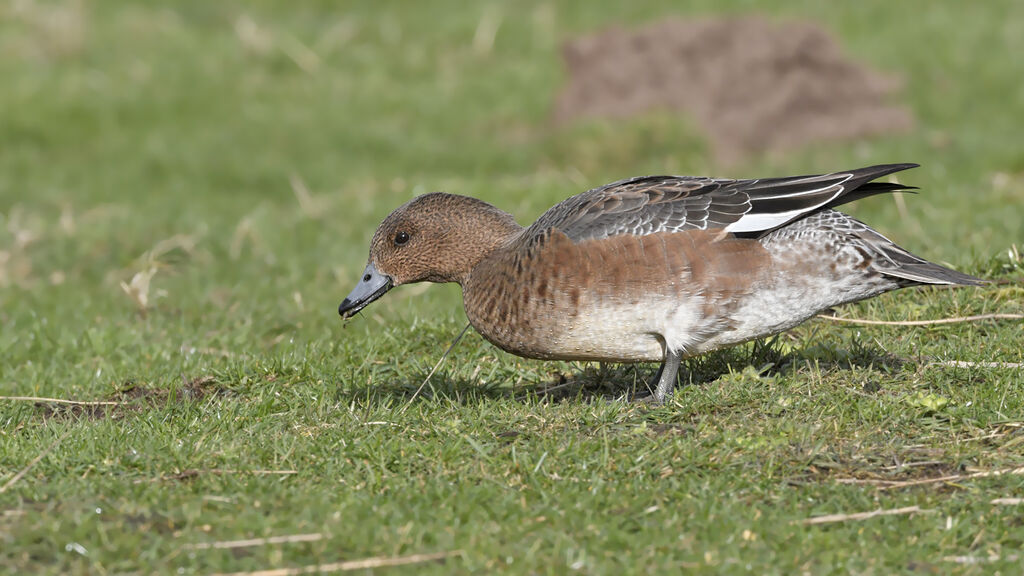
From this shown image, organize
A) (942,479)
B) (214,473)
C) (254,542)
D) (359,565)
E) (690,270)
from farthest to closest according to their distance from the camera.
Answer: (690,270) → (214,473) → (942,479) → (254,542) → (359,565)

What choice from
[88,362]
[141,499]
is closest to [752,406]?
[141,499]

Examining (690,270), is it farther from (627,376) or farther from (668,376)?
(627,376)

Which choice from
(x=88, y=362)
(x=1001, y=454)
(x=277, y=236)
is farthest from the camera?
(x=277, y=236)

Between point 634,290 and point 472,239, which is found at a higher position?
point 472,239

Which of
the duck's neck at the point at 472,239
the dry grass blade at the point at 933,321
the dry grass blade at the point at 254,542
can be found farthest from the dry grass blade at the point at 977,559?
the duck's neck at the point at 472,239

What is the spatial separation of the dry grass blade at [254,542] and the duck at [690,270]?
5.10 ft

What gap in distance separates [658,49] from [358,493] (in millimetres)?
10222

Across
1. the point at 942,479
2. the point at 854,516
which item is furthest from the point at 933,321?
the point at 854,516

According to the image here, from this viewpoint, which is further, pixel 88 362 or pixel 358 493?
pixel 88 362

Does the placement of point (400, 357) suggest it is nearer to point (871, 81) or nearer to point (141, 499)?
point (141, 499)

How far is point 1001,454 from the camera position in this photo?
15.1ft

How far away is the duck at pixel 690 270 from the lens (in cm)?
511

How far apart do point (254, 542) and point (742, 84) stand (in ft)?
34.7

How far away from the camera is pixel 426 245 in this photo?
225 inches
